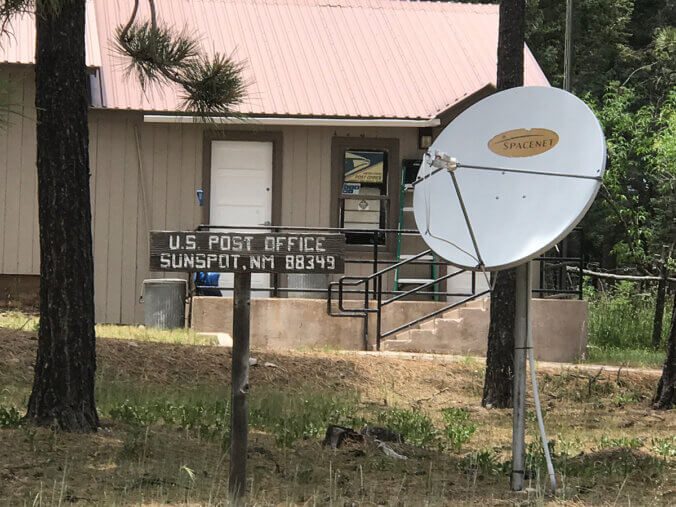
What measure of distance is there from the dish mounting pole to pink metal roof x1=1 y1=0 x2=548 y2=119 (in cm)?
883

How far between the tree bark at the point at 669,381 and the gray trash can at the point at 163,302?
646 centimetres

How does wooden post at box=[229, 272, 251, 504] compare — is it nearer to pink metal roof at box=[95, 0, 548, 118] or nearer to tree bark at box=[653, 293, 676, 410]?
tree bark at box=[653, 293, 676, 410]

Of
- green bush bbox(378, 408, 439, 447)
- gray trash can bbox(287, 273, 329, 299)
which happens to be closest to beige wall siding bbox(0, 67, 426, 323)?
gray trash can bbox(287, 273, 329, 299)

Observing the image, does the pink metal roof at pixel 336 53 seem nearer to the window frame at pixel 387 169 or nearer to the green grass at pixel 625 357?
the window frame at pixel 387 169

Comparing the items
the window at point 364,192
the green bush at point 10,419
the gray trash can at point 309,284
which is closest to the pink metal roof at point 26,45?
the window at point 364,192

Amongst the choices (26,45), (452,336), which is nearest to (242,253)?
(452,336)

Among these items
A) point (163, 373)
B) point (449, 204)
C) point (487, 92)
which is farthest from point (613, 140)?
point (449, 204)

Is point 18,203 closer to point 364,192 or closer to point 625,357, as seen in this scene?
point 364,192

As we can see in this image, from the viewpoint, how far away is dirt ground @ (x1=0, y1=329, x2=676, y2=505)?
20.5 ft

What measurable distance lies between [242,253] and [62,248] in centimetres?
196

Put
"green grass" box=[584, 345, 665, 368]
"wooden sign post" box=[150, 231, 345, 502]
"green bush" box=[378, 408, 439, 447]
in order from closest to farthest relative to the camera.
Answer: "wooden sign post" box=[150, 231, 345, 502] < "green bush" box=[378, 408, 439, 447] < "green grass" box=[584, 345, 665, 368]

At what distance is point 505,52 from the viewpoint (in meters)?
10.5

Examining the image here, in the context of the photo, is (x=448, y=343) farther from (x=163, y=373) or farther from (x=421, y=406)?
(x=163, y=373)

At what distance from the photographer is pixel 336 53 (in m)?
16.8
